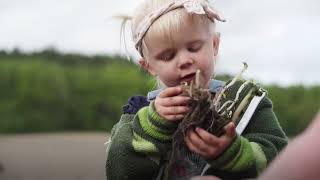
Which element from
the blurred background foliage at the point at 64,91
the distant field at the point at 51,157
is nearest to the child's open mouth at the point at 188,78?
the distant field at the point at 51,157

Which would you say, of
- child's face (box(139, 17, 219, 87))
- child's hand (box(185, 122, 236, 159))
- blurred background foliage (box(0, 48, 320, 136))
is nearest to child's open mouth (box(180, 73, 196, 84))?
child's face (box(139, 17, 219, 87))

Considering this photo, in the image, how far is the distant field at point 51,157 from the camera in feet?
46.1

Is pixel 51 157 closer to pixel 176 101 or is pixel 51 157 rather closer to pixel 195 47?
pixel 195 47

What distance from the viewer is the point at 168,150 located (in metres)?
1.96

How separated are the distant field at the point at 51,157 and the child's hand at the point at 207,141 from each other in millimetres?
9296

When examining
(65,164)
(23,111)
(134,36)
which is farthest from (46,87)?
(134,36)

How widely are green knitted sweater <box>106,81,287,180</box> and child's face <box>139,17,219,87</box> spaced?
0.38 ft

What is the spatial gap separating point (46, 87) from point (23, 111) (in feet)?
2.86

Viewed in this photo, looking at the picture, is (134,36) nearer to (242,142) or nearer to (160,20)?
(160,20)

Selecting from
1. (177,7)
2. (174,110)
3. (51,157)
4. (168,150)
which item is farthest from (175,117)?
(51,157)

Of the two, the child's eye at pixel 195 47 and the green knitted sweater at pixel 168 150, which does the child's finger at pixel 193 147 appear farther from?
the child's eye at pixel 195 47

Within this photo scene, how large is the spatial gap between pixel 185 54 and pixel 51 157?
1569cm

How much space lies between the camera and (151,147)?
6.43ft

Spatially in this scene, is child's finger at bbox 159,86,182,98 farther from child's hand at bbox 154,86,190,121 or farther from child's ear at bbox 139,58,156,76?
child's ear at bbox 139,58,156,76
